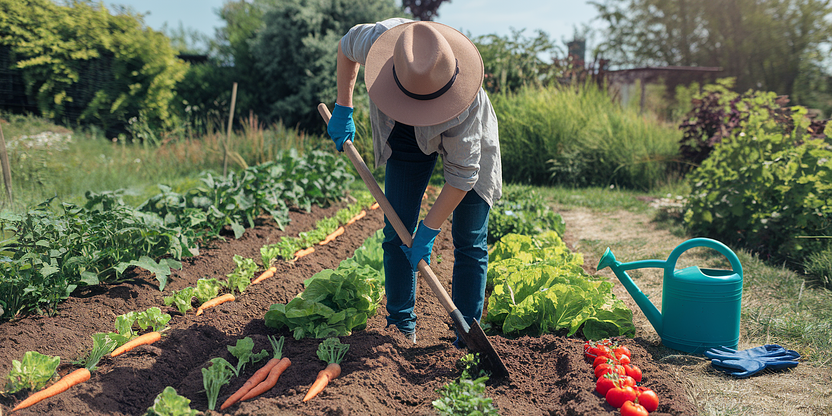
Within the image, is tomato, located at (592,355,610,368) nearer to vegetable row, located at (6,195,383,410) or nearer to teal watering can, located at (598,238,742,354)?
teal watering can, located at (598,238,742,354)

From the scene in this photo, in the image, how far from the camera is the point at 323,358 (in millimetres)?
2205

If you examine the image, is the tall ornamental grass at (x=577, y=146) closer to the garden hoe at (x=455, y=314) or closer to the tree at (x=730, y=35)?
the garden hoe at (x=455, y=314)

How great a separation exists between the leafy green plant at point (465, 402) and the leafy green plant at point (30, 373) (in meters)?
1.61

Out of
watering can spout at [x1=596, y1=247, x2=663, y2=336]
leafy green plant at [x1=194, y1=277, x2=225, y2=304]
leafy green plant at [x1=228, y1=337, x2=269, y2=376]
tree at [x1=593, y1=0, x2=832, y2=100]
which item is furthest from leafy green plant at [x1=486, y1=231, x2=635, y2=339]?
tree at [x1=593, y1=0, x2=832, y2=100]

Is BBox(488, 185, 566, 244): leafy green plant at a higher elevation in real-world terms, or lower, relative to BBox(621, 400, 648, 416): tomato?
higher

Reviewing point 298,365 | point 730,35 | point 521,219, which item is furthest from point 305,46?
point 730,35

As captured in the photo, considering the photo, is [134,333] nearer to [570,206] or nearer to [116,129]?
[570,206]

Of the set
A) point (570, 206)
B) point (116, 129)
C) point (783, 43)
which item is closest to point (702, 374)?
point (570, 206)

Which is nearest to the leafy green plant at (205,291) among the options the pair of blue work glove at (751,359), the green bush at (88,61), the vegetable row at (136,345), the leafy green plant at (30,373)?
the vegetable row at (136,345)

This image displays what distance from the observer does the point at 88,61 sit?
392 inches

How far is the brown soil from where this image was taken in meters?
1.95

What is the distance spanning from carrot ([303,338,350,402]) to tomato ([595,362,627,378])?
1119 mm

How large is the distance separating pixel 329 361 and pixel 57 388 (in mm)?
1096

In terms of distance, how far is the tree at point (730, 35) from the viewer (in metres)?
20.0
